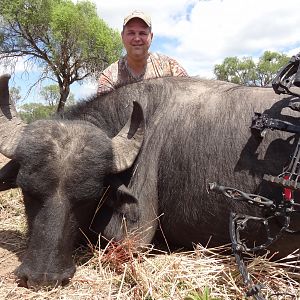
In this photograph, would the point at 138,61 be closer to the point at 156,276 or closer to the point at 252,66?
the point at 156,276

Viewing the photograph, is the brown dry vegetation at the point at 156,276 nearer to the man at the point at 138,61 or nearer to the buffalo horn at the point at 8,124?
the buffalo horn at the point at 8,124

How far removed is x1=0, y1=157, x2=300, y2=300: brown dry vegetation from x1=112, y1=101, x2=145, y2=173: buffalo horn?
0.72 m

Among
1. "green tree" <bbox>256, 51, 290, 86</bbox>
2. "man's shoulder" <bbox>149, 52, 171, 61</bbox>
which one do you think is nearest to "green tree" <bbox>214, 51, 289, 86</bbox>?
"green tree" <bbox>256, 51, 290, 86</bbox>

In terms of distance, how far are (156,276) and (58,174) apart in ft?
3.78

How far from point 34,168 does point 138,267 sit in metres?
1.20

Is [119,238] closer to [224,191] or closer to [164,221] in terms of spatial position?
[164,221]

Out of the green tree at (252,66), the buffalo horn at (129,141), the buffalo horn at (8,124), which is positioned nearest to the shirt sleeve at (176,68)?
the buffalo horn at (129,141)

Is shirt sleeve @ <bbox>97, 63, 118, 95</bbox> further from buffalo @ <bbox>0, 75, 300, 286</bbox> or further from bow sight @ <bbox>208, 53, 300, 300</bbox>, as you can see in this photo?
bow sight @ <bbox>208, 53, 300, 300</bbox>

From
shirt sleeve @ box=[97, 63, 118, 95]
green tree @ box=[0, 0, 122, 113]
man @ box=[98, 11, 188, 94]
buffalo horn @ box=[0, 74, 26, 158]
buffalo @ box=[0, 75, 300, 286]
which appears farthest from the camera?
green tree @ box=[0, 0, 122, 113]

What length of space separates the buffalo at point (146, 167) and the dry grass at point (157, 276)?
13cm

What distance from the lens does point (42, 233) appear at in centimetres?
366

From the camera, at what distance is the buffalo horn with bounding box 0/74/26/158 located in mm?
→ 4090

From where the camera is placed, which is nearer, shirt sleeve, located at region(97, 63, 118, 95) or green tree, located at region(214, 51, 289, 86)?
shirt sleeve, located at region(97, 63, 118, 95)

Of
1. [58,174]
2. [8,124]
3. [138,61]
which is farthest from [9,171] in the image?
[138,61]
